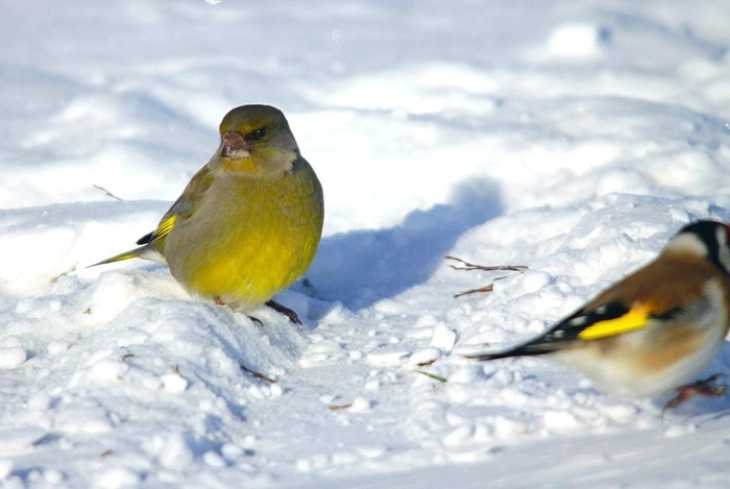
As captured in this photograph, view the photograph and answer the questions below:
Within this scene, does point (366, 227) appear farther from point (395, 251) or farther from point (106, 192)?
point (106, 192)

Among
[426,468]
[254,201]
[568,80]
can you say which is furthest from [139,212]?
[568,80]

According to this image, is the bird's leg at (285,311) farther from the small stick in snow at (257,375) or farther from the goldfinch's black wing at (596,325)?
the goldfinch's black wing at (596,325)

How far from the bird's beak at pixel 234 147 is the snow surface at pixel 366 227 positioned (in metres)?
0.79

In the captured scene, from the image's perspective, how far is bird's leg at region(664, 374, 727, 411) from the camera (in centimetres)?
391

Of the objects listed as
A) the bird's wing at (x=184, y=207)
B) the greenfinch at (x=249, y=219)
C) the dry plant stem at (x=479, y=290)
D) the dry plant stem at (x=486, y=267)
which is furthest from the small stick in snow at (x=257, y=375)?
the dry plant stem at (x=486, y=267)

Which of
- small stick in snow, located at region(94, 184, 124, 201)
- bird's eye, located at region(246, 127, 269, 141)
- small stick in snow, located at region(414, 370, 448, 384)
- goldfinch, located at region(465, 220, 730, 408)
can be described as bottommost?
small stick in snow, located at region(94, 184, 124, 201)

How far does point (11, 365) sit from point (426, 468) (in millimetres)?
2362

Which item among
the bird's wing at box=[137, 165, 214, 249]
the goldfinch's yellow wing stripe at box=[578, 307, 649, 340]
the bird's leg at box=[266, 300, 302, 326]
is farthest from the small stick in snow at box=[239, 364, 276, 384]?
the goldfinch's yellow wing stripe at box=[578, 307, 649, 340]

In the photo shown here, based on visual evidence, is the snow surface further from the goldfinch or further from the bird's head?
the bird's head

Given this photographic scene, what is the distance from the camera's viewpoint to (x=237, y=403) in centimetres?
442

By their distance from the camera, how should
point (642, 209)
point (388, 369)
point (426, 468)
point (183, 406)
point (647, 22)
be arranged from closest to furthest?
point (426, 468), point (183, 406), point (388, 369), point (642, 209), point (647, 22)

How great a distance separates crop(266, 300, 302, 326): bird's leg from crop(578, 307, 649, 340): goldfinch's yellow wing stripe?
6.81 feet

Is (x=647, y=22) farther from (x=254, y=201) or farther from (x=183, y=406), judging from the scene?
(x=183, y=406)

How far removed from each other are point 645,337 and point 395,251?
295cm
